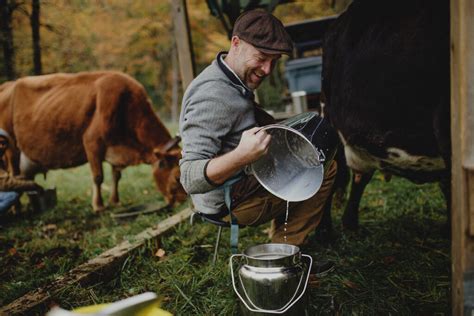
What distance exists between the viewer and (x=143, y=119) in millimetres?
6699

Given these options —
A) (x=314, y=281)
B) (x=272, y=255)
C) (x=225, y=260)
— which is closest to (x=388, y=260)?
(x=314, y=281)

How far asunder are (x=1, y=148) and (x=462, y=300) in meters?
4.69

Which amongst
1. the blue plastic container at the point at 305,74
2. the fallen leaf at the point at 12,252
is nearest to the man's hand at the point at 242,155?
the fallen leaf at the point at 12,252

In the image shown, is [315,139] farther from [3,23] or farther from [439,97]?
[3,23]

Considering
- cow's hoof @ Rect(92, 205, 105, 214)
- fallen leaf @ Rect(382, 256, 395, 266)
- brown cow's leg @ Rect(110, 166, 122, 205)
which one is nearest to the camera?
fallen leaf @ Rect(382, 256, 395, 266)

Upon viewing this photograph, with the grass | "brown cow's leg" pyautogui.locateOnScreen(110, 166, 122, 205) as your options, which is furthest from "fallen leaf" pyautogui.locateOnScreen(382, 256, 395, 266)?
"brown cow's leg" pyautogui.locateOnScreen(110, 166, 122, 205)

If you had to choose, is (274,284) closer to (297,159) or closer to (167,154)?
(297,159)

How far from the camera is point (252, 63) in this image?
2609 mm

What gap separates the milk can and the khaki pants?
24.7 inches

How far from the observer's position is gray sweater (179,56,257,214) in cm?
244

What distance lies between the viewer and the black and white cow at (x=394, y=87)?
2.72 m

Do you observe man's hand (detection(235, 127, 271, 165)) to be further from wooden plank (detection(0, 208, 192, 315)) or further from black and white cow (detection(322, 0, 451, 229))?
wooden plank (detection(0, 208, 192, 315))

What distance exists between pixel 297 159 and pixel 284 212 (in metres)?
0.54

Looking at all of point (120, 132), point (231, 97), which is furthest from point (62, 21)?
point (231, 97)
